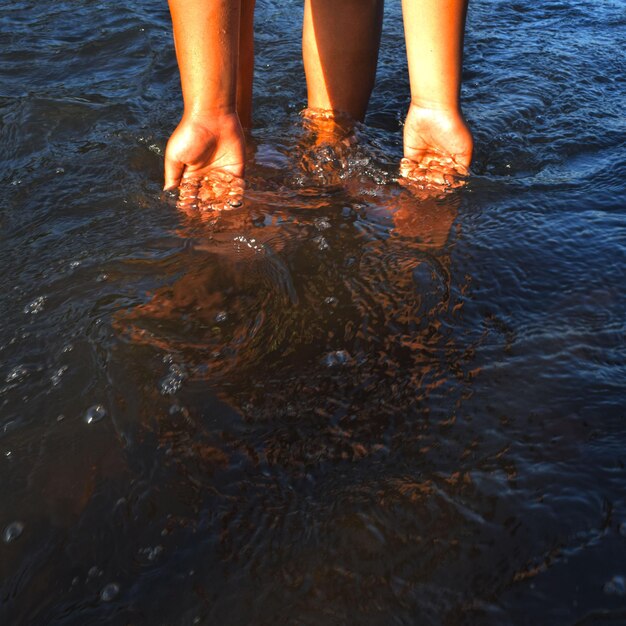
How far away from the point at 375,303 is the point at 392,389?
13.9 inches

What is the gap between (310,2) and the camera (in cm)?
295

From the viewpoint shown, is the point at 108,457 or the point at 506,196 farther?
the point at 506,196

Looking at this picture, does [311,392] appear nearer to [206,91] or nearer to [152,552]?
[152,552]

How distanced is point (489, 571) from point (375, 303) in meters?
0.86

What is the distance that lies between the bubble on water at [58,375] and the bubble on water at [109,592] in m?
0.57

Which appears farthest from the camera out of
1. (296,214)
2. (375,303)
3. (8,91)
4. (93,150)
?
(8,91)

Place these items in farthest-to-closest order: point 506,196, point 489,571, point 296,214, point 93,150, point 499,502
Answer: point 93,150, point 506,196, point 296,214, point 499,502, point 489,571

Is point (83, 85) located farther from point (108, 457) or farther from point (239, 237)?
point (108, 457)

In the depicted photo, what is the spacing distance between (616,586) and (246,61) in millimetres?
2350

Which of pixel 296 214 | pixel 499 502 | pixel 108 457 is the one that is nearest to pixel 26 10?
pixel 296 214

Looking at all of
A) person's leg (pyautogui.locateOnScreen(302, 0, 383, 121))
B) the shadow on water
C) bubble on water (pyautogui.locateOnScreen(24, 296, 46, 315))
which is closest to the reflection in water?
the shadow on water

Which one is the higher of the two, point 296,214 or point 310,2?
point 310,2

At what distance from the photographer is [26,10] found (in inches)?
173

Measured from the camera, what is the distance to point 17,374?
1.67m
